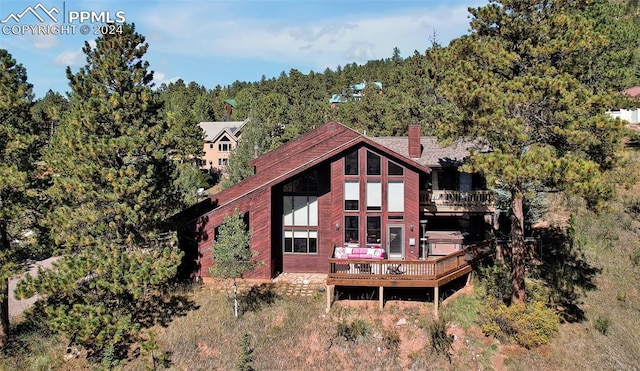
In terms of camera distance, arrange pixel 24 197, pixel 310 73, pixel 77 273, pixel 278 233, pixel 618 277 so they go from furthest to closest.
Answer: pixel 310 73
pixel 278 233
pixel 618 277
pixel 24 197
pixel 77 273

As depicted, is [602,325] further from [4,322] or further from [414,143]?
[4,322]

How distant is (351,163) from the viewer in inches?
859

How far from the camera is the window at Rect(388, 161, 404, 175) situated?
849 inches

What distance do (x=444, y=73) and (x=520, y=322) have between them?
398 inches

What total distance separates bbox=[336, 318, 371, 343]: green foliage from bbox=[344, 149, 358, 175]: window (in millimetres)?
7408

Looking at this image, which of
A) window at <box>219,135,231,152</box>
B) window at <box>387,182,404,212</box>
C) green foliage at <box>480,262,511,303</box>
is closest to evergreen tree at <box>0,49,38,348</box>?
window at <box>387,182,404,212</box>

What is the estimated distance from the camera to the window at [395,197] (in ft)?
71.2

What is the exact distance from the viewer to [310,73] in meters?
140

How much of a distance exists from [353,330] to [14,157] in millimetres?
14765

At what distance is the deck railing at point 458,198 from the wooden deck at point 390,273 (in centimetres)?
420

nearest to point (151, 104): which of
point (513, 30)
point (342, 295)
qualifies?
point (342, 295)

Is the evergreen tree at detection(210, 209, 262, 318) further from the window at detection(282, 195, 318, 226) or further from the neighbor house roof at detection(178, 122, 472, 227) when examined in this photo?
the window at detection(282, 195, 318, 226)

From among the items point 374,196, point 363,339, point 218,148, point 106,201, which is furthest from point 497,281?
point 218,148

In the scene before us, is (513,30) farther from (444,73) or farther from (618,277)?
(618,277)
